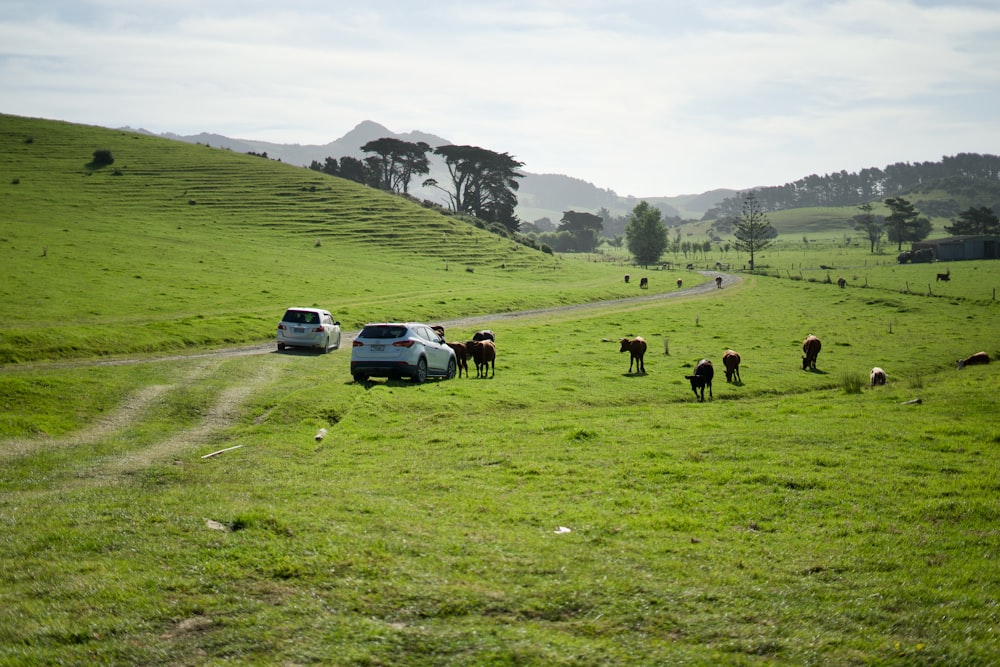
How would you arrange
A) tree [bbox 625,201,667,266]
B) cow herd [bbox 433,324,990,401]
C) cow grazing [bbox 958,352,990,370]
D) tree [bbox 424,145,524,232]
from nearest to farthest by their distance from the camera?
cow herd [bbox 433,324,990,401]
cow grazing [bbox 958,352,990,370]
tree [bbox 424,145,524,232]
tree [bbox 625,201,667,266]

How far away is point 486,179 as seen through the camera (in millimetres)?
156750

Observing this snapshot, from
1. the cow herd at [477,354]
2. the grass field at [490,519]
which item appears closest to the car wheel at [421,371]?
the grass field at [490,519]

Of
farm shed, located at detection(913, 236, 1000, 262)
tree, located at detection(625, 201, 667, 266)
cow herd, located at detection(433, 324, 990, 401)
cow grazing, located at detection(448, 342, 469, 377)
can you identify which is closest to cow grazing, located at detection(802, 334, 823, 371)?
cow herd, located at detection(433, 324, 990, 401)

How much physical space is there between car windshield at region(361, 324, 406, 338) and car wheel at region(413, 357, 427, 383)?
4.31 feet

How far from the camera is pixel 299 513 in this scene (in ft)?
37.1

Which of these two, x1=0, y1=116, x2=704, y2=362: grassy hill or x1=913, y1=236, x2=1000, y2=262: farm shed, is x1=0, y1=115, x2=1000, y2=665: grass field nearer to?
x1=0, y1=116, x2=704, y2=362: grassy hill

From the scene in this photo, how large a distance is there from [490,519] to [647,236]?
156m

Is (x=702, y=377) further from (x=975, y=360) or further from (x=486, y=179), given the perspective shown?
(x=486, y=179)

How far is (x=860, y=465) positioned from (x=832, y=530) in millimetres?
4749

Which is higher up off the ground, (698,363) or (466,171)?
(466,171)


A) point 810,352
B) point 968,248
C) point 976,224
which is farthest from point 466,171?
point 810,352

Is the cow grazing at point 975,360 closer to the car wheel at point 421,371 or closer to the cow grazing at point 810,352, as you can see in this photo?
the cow grazing at point 810,352

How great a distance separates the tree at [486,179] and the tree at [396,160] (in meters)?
3.87

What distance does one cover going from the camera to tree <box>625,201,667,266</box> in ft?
534
